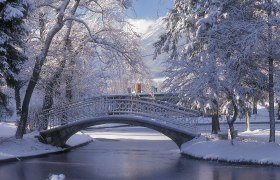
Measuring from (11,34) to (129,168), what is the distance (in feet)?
28.4

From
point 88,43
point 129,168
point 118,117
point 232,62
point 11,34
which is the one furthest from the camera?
point 88,43

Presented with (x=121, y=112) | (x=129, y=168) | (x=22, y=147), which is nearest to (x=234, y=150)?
(x=129, y=168)

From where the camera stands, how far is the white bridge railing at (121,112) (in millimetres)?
26844

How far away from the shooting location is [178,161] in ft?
75.2

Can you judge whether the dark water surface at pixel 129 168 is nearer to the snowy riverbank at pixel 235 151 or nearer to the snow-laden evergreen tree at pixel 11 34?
the snowy riverbank at pixel 235 151

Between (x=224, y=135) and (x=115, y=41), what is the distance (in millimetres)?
9349

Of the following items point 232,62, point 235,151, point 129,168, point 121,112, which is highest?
point 232,62

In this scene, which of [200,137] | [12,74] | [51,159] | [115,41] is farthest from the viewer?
[115,41]

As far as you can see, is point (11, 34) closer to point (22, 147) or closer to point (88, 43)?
point (22, 147)

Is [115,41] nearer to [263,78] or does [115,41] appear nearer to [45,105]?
[45,105]

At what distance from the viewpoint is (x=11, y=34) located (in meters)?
22.9

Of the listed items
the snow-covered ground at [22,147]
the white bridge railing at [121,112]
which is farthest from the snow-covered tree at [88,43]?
the snow-covered ground at [22,147]

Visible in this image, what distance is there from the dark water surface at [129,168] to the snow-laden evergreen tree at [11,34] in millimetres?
4223

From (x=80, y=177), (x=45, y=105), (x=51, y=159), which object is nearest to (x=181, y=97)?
(x=51, y=159)
